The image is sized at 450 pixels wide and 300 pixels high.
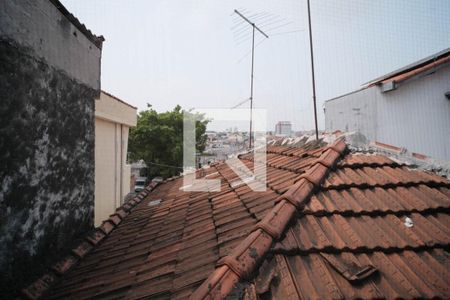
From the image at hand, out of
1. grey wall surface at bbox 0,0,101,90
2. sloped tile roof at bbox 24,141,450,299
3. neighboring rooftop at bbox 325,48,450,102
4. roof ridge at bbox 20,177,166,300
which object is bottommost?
roof ridge at bbox 20,177,166,300

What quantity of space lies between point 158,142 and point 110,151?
58.3 feet

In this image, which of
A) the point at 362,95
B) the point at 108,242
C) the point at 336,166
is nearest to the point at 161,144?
the point at 362,95

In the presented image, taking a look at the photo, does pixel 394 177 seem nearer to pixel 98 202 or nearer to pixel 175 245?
pixel 175 245

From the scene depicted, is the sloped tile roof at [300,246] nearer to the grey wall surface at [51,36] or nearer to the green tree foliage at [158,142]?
the grey wall surface at [51,36]

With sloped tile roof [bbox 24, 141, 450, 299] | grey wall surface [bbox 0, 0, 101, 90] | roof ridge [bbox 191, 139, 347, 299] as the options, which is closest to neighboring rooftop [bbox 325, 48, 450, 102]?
sloped tile roof [bbox 24, 141, 450, 299]

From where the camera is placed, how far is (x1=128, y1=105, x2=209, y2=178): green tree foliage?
25.3 m

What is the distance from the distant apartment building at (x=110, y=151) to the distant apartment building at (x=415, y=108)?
10.8m

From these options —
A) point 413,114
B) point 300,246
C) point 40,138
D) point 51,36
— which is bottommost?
point 300,246

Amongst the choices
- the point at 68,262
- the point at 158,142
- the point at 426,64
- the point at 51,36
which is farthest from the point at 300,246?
the point at 158,142

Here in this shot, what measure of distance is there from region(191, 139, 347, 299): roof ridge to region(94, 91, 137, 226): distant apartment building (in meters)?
5.87

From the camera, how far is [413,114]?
446 inches

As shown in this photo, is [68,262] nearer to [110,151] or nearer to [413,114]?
[110,151]

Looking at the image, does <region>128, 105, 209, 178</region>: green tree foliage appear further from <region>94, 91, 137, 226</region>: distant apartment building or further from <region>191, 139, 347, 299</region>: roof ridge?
<region>191, 139, 347, 299</region>: roof ridge

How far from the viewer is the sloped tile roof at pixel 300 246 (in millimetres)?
1818
